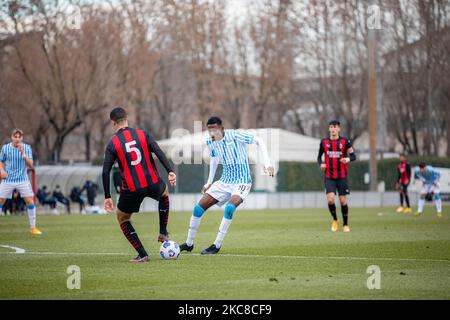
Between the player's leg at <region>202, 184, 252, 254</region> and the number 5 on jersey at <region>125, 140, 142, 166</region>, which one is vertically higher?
the number 5 on jersey at <region>125, 140, 142, 166</region>

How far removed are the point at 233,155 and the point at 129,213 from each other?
233 cm

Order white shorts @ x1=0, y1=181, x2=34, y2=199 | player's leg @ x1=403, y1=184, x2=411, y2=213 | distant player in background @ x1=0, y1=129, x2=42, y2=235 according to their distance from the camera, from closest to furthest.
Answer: distant player in background @ x1=0, y1=129, x2=42, y2=235, white shorts @ x1=0, y1=181, x2=34, y2=199, player's leg @ x1=403, y1=184, x2=411, y2=213

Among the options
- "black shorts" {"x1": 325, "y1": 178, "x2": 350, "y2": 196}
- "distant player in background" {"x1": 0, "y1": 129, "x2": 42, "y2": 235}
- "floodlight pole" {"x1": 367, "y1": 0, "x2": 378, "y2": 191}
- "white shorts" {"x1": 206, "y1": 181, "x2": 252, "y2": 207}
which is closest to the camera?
"white shorts" {"x1": 206, "y1": 181, "x2": 252, "y2": 207}

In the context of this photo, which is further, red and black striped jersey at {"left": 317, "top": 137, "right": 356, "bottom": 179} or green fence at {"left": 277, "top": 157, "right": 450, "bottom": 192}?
green fence at {"left": 277, "top": 157, "right": 450, "bottom": 192}

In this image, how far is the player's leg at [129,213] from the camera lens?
13352 mm

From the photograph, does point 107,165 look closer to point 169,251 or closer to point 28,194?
point 169,251

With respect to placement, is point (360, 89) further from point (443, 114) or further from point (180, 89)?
point (180, 89)

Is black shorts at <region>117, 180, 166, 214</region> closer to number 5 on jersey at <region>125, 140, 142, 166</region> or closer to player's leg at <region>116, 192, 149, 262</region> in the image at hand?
player's leg at <region>116, 192, 149, 262</region>

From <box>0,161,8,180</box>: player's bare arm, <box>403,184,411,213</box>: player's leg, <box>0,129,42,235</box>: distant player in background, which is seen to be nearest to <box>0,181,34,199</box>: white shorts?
<box>0,129,42,235</box>: distant player in background

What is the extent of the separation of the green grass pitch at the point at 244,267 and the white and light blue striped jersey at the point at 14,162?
1446 mm

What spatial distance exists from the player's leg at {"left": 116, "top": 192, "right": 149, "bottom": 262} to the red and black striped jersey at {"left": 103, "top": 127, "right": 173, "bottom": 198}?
0.14 m

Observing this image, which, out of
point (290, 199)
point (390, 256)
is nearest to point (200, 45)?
point (290, 199)

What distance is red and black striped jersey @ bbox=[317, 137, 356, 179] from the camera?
21.6m

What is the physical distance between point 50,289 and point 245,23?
5269 cm
